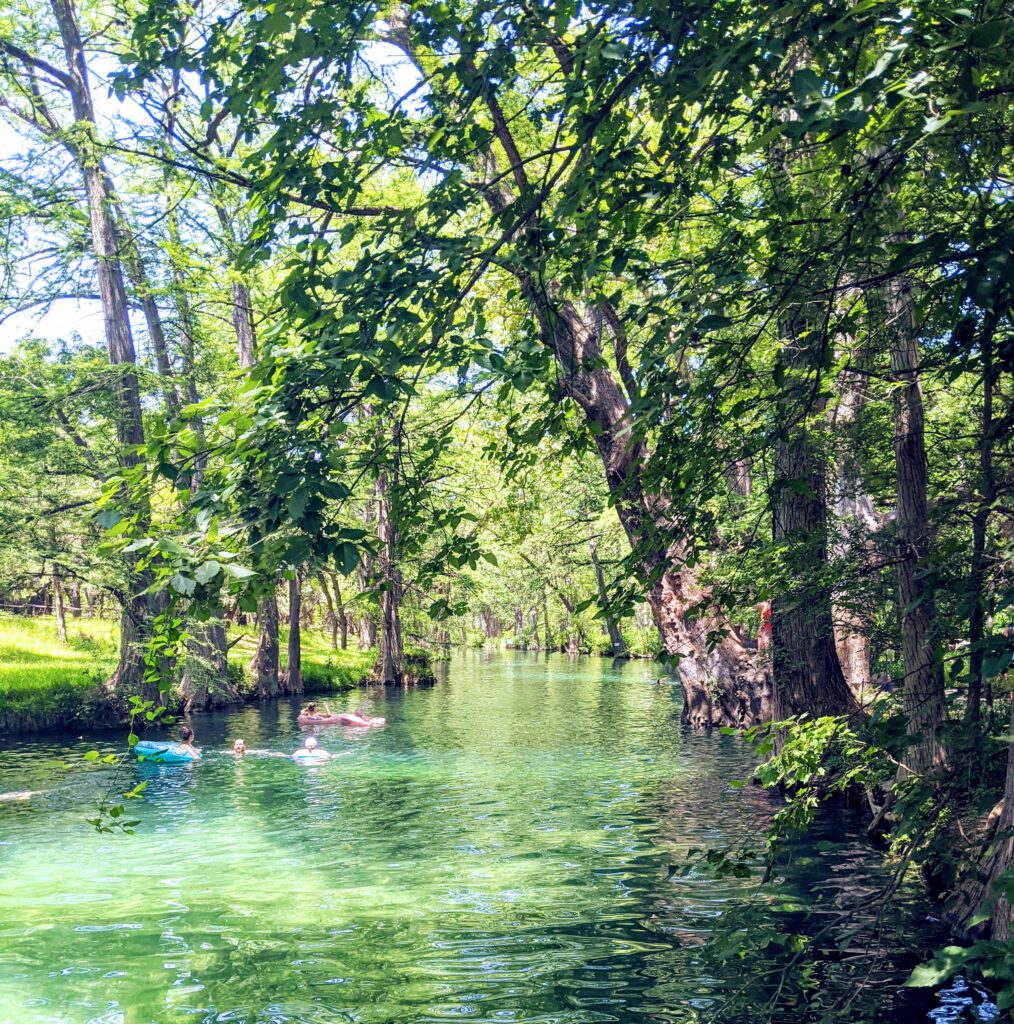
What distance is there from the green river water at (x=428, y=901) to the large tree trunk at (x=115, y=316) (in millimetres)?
3312

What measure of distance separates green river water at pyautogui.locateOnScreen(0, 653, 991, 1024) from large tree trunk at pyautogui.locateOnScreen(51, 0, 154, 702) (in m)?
3.31

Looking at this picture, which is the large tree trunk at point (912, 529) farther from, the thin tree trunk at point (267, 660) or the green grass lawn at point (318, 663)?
the green grass lawn at point (318, 663)

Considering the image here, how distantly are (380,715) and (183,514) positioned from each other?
87.7 ft

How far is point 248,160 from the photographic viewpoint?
17.2 ft

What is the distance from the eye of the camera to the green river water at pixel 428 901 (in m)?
7.26

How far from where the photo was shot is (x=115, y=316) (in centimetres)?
2419

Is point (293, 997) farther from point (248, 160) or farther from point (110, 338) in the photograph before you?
point (110, 338)

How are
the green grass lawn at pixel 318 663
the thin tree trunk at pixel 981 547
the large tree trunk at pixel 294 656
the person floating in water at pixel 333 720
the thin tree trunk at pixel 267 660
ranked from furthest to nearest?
the green grass lawn at pixel 318 663, the large tree trunk at pixel 294 656, the thin tree trunk at pixel 267 660, the person floating in water at pixel 333 720, the thin tree trunk at pixel 981 547

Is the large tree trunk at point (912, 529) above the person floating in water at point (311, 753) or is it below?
above

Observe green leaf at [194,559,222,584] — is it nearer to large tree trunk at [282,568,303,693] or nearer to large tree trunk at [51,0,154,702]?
large tree trunk at [51,0,154,702]

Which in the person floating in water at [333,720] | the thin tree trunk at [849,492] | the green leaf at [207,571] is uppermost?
the thin tree trunk at [849,492]

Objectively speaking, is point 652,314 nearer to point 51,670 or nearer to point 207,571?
point 207,571

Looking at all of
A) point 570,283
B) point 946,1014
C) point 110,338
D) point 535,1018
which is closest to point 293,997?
Result: point 535,1018

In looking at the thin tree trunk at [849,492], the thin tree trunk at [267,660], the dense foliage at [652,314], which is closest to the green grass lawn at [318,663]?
the thin tree trunk at [267,660]
